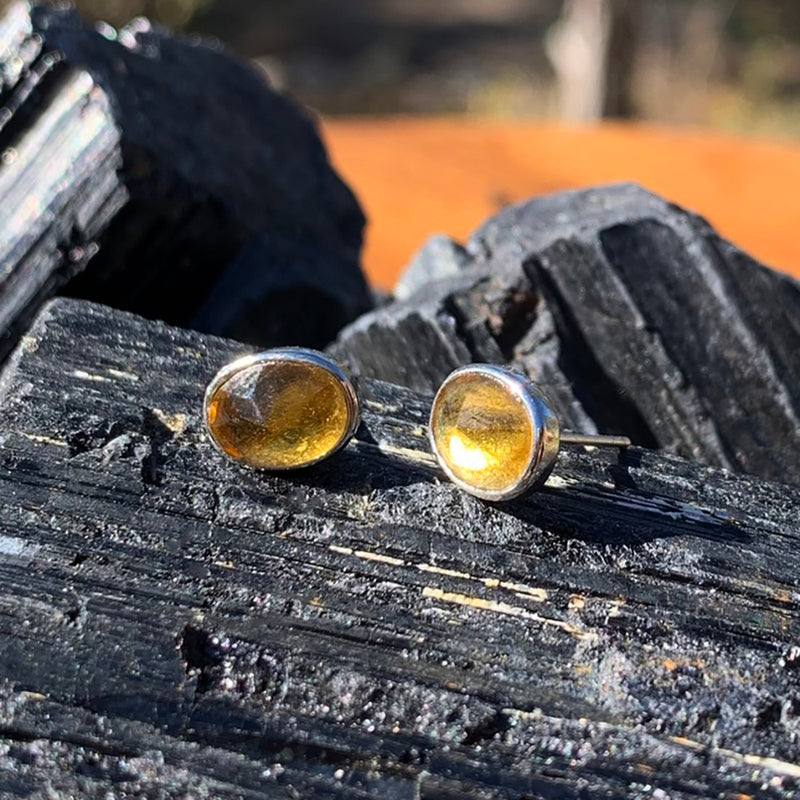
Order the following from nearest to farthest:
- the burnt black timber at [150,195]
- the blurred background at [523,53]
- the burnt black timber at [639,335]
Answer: the burnt black timber at [639,335], the burnt black timber at [150,195], the blurred background at [523,53]

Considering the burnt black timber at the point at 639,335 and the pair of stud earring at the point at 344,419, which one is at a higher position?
the burnt black timber at the point at 639,335

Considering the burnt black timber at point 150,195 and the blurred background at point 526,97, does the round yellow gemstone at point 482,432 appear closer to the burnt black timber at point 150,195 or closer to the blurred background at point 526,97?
the burnt black timber at point 150,195

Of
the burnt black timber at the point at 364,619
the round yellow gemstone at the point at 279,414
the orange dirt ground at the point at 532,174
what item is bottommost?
the burnt black timber at the point at 364,619

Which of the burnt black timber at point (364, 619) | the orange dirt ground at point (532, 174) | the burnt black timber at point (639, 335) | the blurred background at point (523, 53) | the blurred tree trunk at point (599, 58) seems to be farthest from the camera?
the blurred background at point (523, 53)

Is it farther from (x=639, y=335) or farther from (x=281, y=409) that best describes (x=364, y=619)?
(x=639, y=335)

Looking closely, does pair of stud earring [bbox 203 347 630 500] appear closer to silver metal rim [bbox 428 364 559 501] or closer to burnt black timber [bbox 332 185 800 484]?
silver metal rim [bbox 428 364 559 501]

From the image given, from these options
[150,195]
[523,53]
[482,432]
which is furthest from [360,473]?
[523,53]

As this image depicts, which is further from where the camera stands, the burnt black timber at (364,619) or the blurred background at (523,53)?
the blurred background at (523,53)

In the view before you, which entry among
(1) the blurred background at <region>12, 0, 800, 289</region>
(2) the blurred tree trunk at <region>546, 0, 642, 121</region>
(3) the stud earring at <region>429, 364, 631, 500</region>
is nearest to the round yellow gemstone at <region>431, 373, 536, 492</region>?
(3) the stud earring at <region>429, 364, 631, 500</region>

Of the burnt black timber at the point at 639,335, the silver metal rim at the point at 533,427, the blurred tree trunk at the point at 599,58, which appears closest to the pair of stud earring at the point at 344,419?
the silver metal rim at the point at 533,427
